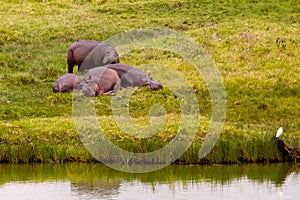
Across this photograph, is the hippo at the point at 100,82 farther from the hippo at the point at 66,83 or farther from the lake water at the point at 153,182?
the lake water at the point at 153,182

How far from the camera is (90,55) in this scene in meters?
23.5

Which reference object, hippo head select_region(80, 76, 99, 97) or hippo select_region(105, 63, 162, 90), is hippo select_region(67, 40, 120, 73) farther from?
hippo head select_region(80, 76, 99, 97)

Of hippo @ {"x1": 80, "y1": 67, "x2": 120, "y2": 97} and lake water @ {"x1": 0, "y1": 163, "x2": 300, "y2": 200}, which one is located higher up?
hippo @ {"x1": 80, "y1": 67, "x2": 120, "y2": 97}

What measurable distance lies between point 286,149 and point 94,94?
5904mm

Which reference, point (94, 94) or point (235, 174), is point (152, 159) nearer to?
point (235, 174)

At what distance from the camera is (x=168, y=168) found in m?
15.9

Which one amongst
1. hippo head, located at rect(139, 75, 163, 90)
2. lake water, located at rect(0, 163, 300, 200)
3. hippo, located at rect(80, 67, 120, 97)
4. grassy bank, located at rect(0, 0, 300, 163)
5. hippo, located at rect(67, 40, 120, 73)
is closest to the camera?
lake water, located at rect(0, 163, 300, 200)

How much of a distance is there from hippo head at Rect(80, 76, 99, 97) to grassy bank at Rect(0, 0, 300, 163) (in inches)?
16.4

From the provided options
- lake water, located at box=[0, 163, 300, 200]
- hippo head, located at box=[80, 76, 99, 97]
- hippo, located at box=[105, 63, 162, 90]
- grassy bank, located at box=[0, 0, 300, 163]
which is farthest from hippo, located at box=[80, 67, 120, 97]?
lake water, located at box=[0, 163, 300, 200]

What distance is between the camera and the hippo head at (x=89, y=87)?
20.5 m

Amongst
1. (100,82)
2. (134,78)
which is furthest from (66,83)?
(134,78)

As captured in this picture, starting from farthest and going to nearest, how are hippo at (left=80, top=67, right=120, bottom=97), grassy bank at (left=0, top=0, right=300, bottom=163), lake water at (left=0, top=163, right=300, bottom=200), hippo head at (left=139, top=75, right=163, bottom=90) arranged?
hippo head at (left=139, top=75, right=163, bottom=90), hippo at (left=80, top=67, right=120, bottom=97), grassy bank at (left=0, top=0, right=300, bottom=163), lake water at (left=0, top=163, right=300, bottom=200)

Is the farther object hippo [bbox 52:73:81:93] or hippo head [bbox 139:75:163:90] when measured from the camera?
hippo [bbox 52:73:81:93]

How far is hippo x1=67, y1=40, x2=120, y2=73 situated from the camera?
2317 cm
